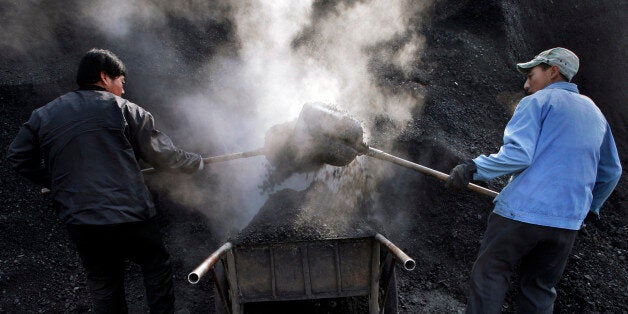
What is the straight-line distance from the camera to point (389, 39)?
7312 mm

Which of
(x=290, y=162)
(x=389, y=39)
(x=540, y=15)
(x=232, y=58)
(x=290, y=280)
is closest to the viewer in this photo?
(x=290, y=280)

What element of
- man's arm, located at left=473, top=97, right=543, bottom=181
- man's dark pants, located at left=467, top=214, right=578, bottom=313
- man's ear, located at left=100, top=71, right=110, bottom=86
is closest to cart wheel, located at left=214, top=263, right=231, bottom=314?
man's ear, located at left=100, top=71, right=110, bottom=86

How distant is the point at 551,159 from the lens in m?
2.79

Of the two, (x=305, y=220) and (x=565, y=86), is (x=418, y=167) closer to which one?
(x=305, y=220)

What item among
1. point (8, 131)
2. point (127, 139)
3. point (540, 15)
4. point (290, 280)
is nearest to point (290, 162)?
point (290, 280)

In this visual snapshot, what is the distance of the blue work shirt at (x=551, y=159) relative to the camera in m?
2.78

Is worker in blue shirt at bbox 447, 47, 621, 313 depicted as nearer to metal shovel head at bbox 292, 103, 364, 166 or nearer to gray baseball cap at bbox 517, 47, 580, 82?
gray baseball cap at bbox 517, 47, 580, 82

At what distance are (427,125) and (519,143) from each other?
3.05 metres

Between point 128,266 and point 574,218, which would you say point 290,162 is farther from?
point 574,218

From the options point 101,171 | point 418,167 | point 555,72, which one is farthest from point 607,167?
point 101,171

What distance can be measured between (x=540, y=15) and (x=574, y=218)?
21.8 ft

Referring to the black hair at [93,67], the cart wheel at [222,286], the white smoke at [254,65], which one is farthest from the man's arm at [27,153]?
the white smoke at [254,65]

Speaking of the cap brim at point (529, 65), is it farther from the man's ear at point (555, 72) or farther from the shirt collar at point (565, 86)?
the shirt collar at point (565, 86)

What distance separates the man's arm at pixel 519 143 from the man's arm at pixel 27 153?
124 inches
